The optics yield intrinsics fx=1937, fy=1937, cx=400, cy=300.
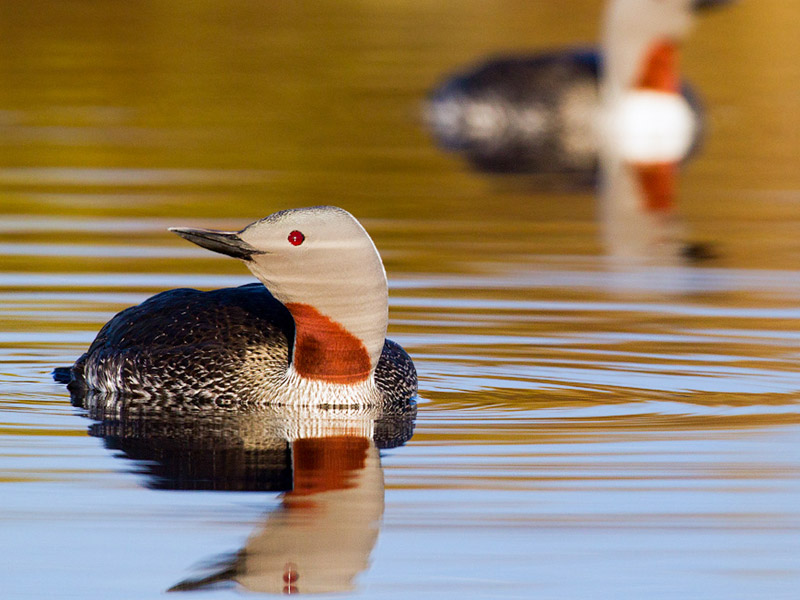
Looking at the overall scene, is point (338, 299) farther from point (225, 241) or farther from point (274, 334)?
point (274, 334)

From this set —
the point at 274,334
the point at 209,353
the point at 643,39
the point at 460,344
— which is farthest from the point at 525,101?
the point at 209,353

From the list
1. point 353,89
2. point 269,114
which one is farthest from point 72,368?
point 353,89

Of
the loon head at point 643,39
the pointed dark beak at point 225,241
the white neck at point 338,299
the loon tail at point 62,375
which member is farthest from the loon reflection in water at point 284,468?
the loon head at point 643,39

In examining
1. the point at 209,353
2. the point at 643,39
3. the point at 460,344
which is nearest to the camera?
the point at 209,353

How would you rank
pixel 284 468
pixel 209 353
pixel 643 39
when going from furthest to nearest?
1. pixel 643 39
2. pixel 209 353
3. pixel 284 468

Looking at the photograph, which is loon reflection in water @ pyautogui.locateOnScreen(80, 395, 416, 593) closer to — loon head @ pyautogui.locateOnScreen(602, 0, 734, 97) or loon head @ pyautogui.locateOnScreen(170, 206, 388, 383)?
loon head @ pyautogui.locateOnScreen(170, 206, 388, 383)

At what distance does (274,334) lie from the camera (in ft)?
23.9

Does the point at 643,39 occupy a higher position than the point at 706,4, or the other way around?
the point at 706,4

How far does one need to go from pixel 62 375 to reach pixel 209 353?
949 millimetres

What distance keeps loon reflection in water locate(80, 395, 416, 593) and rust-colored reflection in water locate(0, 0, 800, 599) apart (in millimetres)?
63

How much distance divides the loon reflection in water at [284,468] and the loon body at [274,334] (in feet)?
0.29

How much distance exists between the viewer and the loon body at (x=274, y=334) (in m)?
6.68

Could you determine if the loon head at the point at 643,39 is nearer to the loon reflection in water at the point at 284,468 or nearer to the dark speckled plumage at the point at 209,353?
the dark speckled plumage at the point at 209,353

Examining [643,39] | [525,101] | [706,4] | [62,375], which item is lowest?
[62,375]
